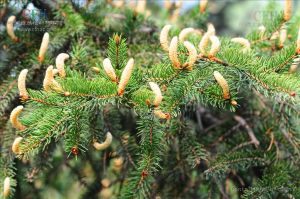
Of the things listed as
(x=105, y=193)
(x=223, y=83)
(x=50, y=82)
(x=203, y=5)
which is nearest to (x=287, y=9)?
(x=203, y=5)

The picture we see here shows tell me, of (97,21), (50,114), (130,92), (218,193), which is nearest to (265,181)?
(218,193)

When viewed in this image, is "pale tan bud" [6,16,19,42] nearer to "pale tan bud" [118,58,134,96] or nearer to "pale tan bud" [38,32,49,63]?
"pale tan bud" [38,32,49,63]

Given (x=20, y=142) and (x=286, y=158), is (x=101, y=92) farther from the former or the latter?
(x=286, y=158)

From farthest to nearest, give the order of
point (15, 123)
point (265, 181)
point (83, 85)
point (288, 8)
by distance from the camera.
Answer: point (288, 8) → point (265, 181) → point (15, 123) → point (83, 85)

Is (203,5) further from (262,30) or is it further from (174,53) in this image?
(174,53)

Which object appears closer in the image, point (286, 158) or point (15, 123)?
point (15, 123)

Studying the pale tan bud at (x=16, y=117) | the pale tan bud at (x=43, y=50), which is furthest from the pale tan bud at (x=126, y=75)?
the pale tan bud at (x=43, y=50)

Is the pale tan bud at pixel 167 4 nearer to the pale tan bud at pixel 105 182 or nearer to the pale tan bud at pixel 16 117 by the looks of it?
the pale tan bud at pixel 105 182
